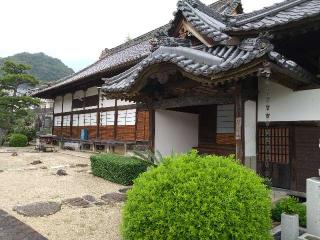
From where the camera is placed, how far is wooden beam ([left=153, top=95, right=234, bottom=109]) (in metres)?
7.39

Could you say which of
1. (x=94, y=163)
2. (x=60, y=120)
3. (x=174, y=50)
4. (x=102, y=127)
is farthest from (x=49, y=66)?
(x=174, y=50)

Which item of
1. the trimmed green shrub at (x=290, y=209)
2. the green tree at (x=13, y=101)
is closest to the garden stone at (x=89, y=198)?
the trimmed green shrub at (x=290, y=209)

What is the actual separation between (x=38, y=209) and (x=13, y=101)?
24745mm

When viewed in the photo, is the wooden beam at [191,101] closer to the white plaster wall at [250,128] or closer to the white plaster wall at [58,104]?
the white plaster wall at [250,128]

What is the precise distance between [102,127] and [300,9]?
47.6ft

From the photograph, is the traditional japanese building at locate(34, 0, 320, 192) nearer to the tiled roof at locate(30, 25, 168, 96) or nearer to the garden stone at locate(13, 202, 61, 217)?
the garden stone at locate(13, 202, 61, 217)

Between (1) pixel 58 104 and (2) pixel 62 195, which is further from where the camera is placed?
(1) pixel 58 104

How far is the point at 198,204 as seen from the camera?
379 cm

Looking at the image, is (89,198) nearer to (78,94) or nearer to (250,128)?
(250,128)

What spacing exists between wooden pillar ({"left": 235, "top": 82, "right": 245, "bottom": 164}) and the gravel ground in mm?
3078

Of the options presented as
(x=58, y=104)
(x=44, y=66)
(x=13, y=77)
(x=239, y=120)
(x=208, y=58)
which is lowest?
(x=239, y=120)

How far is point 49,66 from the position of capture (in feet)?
233

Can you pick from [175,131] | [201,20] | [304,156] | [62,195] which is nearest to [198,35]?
[201,20]

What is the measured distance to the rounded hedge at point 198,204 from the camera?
3.73 m
